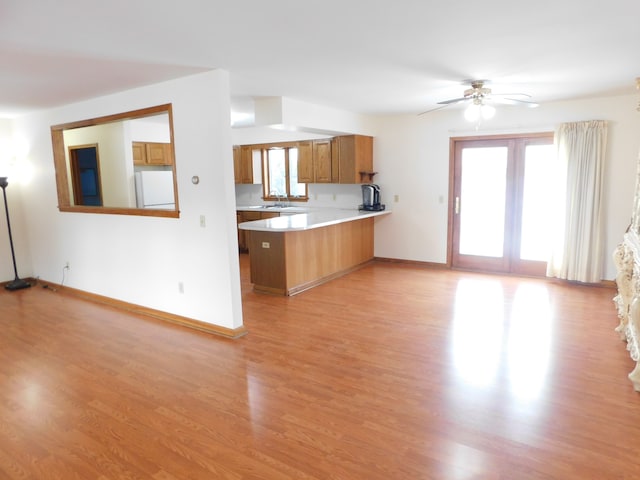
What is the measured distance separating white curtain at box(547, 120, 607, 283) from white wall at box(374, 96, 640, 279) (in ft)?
0.45

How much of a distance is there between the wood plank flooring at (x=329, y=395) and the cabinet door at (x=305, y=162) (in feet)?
9.79

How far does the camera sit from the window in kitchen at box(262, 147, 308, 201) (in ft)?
25.6

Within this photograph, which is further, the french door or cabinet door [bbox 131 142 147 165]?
A: cabinet door [bbox 131 142 147 165]

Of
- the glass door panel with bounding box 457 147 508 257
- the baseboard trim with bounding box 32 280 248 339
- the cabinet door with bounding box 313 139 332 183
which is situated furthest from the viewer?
the cabinet door with bounding box 313 139 332 183

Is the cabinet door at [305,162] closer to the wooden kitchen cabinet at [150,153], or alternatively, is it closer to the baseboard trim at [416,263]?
the baseboard trim at [416,263]

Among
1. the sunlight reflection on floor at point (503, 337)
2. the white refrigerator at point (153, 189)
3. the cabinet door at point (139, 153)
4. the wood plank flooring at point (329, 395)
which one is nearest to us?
the wood plank flooring at point (329, 395)

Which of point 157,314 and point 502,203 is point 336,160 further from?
point 157,314

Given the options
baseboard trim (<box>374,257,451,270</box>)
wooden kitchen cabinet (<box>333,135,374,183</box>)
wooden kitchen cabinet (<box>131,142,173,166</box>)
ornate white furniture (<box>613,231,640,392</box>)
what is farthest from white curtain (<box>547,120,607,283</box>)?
wooden kitchen cabinet (<box>131,142,173,166</box>)

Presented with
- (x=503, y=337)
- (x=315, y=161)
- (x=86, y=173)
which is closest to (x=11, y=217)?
(x=86, y=173)

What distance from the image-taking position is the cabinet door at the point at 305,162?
6.91m

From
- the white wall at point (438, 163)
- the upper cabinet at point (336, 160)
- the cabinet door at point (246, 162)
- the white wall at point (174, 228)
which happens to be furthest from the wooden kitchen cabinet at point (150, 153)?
the white wall at point (438, 163)

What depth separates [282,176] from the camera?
8055 mm

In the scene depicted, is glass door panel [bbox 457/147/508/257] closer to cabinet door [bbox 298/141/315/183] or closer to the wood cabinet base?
the wood cabinet base

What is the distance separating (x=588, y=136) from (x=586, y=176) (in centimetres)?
49
